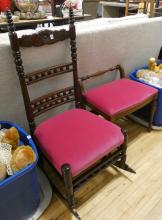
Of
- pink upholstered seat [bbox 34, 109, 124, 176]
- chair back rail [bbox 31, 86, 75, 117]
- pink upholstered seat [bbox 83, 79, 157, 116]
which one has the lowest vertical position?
pink upholstered seat [bbox 34, 109, 124, 176]

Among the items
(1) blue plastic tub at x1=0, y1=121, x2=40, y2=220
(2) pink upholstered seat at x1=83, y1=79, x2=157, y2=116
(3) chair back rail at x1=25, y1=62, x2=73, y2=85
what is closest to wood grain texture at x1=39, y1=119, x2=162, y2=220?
(1) blue plastic tub at x1=0, y1=121, x2=40, y2=220

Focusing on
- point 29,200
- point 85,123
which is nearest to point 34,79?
point 85,123

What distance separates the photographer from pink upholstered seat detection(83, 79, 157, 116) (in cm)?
127

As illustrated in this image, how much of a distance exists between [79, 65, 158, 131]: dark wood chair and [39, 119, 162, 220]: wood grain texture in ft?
1.20

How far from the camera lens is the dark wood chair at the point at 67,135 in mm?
918

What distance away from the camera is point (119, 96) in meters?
1.36

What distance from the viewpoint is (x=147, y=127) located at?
1.70 m

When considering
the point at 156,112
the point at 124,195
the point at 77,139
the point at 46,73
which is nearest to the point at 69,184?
the point at 77,139

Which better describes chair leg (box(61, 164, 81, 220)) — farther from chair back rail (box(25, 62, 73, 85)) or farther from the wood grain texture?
chair back rail (box(25, 62, 73, 85))

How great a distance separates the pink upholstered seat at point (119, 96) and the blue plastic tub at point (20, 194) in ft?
1.82

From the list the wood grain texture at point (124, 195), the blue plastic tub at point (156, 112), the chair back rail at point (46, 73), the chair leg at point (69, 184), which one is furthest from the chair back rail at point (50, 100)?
the blue plastic tub at point (156, 112)

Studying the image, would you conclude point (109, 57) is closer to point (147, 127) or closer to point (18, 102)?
point (147, 127)

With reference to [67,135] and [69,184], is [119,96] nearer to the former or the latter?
[67,135]

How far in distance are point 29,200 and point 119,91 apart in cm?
91
